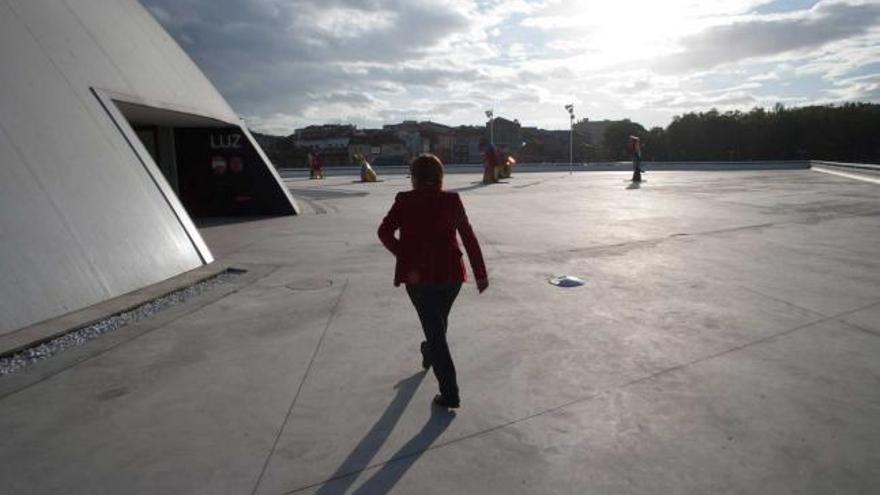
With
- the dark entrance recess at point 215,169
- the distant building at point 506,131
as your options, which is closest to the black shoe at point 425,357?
the dark entrance recess at point 215,169

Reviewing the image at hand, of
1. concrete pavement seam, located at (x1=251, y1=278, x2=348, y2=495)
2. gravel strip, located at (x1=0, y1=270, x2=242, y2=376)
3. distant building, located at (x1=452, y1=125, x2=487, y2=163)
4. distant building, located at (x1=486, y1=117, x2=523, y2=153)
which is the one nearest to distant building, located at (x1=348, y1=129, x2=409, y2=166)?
distant building, located at (x1=452, y1=125, x2=487, y2=163)

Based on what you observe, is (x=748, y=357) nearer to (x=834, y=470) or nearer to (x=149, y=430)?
(x=834, y=470)

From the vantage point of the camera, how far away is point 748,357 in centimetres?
427

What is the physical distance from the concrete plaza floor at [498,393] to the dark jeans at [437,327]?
8.2 inches

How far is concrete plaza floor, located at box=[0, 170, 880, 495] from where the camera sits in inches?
112

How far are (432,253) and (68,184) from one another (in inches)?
177

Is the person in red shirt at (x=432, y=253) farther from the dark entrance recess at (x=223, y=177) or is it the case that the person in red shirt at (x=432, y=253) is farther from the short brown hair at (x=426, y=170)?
the dark entrance recess at (x=223, y=177)

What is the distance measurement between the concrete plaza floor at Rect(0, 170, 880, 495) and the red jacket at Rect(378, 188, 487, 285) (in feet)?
2.76

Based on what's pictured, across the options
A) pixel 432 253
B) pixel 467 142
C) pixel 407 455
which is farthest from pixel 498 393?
pixel 467 142

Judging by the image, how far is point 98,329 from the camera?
501 centimetres

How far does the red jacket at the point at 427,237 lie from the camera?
3568mm

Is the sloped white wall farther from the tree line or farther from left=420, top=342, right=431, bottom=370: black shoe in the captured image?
the tree line

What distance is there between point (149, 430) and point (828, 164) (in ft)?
127

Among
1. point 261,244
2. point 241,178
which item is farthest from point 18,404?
point 241,178
